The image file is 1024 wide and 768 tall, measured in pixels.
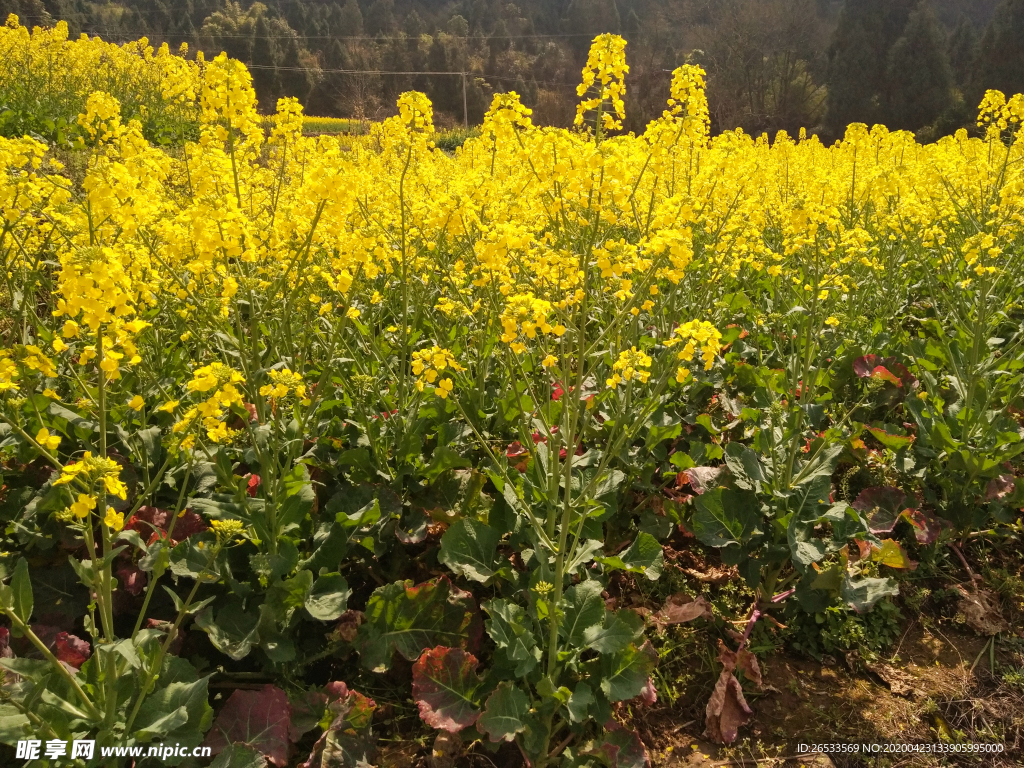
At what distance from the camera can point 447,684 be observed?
2.20 meters

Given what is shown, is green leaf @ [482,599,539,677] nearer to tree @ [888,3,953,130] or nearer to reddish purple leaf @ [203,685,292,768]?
reddish purple leaf @ [203,685,292,768]

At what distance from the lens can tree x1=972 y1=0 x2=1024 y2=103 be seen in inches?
1094

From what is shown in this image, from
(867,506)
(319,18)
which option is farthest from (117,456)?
(319,18)

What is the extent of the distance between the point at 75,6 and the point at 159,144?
4023 centimetres

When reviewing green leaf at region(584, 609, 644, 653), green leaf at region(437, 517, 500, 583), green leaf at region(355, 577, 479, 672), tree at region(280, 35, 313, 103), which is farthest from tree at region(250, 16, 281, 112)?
green leaf at region(584, 609, 644, 653)

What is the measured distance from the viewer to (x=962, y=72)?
99.2ft

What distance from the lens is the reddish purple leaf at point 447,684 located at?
2.13 meters

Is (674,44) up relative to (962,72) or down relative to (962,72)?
up

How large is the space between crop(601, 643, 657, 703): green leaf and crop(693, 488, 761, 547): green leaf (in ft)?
2.06

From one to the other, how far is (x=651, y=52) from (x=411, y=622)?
1702 inches

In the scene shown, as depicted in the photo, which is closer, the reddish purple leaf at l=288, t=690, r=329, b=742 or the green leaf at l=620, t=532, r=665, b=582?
the reddish purple leaf at l=288, t=690, r=329, b=742

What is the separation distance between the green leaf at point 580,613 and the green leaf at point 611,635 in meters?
0.02

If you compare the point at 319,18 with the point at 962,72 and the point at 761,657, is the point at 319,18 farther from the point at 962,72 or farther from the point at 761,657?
the point at 761,657

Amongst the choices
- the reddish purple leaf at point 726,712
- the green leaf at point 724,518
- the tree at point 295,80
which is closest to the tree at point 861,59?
the tree at point 295,80
